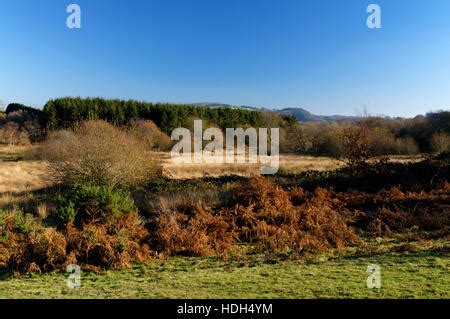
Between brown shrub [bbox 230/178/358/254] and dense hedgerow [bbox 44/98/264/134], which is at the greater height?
dense hedgerow [bbox 44/98/264/134]

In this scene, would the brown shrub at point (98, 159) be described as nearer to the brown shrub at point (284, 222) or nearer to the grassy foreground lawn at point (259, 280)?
the brown shrub at point (284, 222)

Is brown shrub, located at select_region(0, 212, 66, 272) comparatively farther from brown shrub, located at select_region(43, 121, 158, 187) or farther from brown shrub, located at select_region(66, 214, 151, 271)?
brown shrub, located at select_region(43, 121, 158, 187)

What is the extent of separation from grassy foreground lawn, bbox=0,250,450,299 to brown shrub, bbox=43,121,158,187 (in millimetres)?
8898

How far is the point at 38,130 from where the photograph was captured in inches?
2007

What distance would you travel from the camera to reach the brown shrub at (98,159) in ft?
54.8

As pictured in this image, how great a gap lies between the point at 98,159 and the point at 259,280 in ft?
38.0

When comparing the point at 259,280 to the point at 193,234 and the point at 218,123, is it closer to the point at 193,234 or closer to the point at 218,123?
the point at 193,234

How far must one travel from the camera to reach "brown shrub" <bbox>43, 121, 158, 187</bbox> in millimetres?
16703

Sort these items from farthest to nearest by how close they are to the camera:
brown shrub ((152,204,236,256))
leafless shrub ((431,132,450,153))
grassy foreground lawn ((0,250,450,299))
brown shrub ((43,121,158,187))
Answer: leafless shrub ((431,132,450,153)), brown shrub ((43,121,158,187)), brown shrub ((152,204,236,256)), grassy foreground lawn ((0,250,450,299))

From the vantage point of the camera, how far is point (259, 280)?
6996 millimetres

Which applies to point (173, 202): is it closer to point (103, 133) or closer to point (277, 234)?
point (277, 234)

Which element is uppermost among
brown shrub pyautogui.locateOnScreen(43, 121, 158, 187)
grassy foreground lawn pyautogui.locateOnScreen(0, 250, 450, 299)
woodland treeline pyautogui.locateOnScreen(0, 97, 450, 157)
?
woodland treeline pyautogui.locateOnScreen(0, 97, 450, 157)

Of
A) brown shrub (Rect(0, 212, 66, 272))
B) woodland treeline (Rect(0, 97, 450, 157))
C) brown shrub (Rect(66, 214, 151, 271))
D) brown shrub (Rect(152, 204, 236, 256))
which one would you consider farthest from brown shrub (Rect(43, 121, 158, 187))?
woodland treeline (Rect(0, 97, 450, 157))

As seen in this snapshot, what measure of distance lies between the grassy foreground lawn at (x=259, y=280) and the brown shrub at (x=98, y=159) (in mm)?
8898
